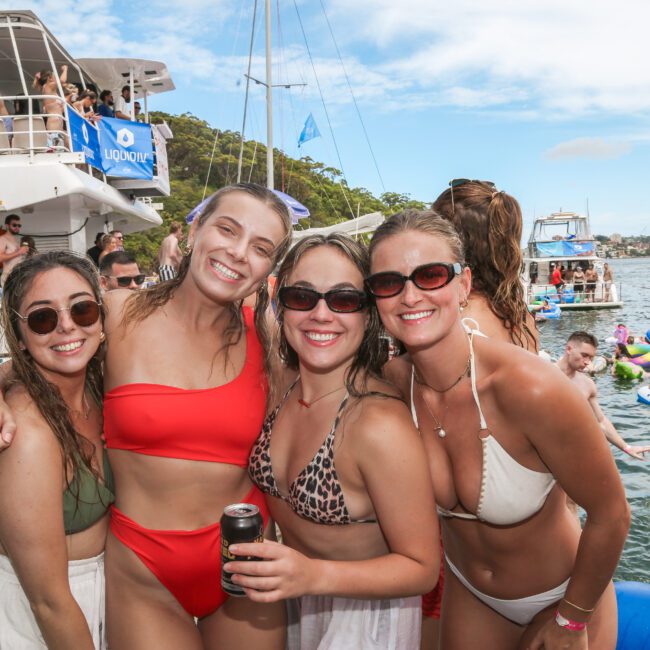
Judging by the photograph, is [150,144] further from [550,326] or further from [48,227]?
[550,326]

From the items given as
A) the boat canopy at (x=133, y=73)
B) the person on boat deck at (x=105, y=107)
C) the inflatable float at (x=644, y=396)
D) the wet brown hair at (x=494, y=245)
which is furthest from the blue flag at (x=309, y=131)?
the wet brown hair at (x=494, y=245)

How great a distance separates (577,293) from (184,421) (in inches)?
1236

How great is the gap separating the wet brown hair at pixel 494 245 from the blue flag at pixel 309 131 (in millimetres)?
20835

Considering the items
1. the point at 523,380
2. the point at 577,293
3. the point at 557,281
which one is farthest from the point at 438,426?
the point at 557,281

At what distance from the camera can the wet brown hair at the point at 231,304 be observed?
264cm

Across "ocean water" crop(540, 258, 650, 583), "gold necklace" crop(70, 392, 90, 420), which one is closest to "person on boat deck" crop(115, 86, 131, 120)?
"ocean water" crop(540, 258, 650, 583)

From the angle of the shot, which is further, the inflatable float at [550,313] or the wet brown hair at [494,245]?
the inflatable float at [550,313]

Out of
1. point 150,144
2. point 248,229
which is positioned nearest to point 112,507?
point 248,229

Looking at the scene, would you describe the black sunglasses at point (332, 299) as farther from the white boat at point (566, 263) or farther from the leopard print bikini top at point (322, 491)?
the white boat at point (566, 263)

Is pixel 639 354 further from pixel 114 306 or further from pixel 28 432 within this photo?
pixel 28 432

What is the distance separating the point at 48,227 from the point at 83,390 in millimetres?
12142

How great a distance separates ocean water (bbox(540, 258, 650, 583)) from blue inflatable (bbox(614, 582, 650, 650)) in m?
3.15

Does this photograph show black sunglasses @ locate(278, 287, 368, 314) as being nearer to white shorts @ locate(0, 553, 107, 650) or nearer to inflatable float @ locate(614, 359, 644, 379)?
white shorts @ locate(0, 553, 107, 650)

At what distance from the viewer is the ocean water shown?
6.55 metres
